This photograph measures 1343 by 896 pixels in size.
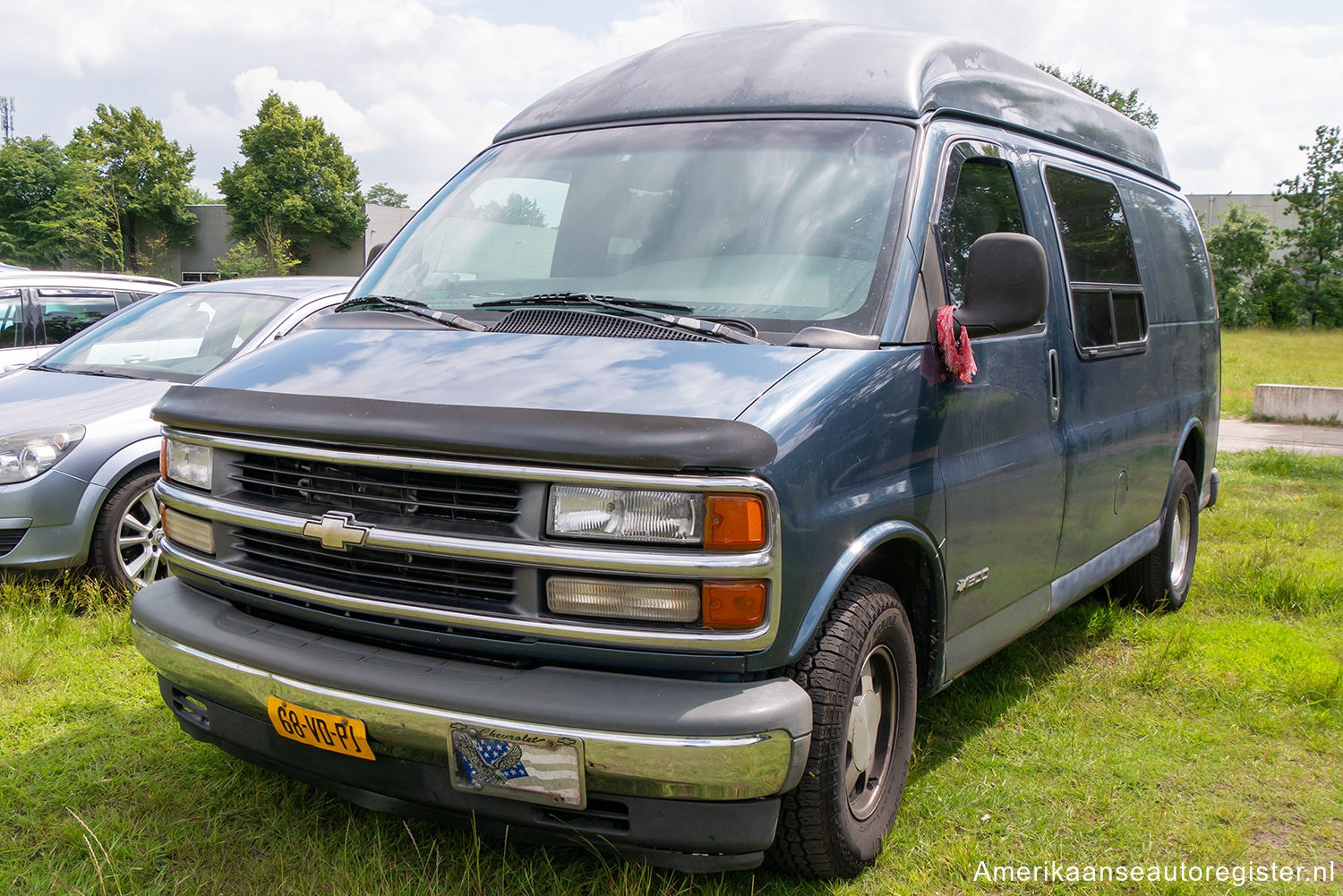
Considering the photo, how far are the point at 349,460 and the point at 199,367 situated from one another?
413 cm

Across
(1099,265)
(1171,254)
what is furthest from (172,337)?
(1171,254)

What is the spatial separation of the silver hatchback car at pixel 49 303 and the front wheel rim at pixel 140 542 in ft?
14.7

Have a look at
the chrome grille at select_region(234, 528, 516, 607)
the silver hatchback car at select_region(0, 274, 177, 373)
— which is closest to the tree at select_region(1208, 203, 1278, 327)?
the silver hatchback car at select_region(0, 274, 177, 373)

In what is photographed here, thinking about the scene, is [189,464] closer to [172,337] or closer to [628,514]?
[628,514]

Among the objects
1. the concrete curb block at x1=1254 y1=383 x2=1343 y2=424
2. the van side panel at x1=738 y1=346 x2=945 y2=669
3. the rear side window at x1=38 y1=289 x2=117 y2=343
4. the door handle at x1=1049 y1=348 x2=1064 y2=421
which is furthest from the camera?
the concrete curb block at x1=1254 y1=383 x2=1343 y2=424

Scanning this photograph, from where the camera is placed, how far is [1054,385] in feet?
13.2

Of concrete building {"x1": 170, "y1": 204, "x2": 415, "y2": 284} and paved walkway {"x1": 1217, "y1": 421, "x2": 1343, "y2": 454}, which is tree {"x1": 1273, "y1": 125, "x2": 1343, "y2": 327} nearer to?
paved walkway {"x1": 1217, "y1": 421, "x2": 1343, "y2": 454}

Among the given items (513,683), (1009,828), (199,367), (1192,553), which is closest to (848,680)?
(513,683)

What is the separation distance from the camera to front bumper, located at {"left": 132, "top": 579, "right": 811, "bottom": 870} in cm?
239

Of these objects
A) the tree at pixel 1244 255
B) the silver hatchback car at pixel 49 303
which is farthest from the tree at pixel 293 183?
the silver hatchback car at pixel 49 303

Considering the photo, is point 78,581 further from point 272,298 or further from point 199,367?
point 272,298

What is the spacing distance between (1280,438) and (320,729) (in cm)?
1368

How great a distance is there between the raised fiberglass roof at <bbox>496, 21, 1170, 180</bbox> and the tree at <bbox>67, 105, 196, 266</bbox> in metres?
66.4

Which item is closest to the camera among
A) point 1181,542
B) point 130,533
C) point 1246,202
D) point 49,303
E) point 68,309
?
point 130,533
